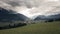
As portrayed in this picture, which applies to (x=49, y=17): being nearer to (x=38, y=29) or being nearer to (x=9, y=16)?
(x=38, y=29)

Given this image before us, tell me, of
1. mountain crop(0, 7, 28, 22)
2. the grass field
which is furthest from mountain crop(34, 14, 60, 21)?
mountain crop(0, 7, 28, 22)

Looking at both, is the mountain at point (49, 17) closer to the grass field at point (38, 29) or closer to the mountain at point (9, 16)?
the grass field at point (38, 29)

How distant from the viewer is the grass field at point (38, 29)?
8.35 ft

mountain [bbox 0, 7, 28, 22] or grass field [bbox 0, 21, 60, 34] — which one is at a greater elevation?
→ mountain [bbox 0, 7, 28, 22]

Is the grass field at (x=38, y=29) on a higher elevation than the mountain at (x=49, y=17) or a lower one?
lower

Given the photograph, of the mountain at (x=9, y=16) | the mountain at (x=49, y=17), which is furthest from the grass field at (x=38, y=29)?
the mountain at (x=9, y=16)

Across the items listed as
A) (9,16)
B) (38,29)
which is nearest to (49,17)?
(38,29)

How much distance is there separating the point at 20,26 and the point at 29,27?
17cm

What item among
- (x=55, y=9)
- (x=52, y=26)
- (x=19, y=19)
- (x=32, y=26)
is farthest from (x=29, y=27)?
(x=55, y=9)

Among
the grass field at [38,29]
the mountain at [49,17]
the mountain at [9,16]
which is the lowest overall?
the grass field at [38,29]

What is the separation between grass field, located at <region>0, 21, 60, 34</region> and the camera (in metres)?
2.54

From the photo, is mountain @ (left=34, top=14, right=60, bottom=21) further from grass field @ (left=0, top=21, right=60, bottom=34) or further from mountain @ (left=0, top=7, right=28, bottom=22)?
mountain @ (left=0, top=7, right=28, bottom=22)

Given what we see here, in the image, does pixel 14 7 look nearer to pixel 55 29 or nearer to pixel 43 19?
pixel 43 19

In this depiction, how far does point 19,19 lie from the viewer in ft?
8.55
